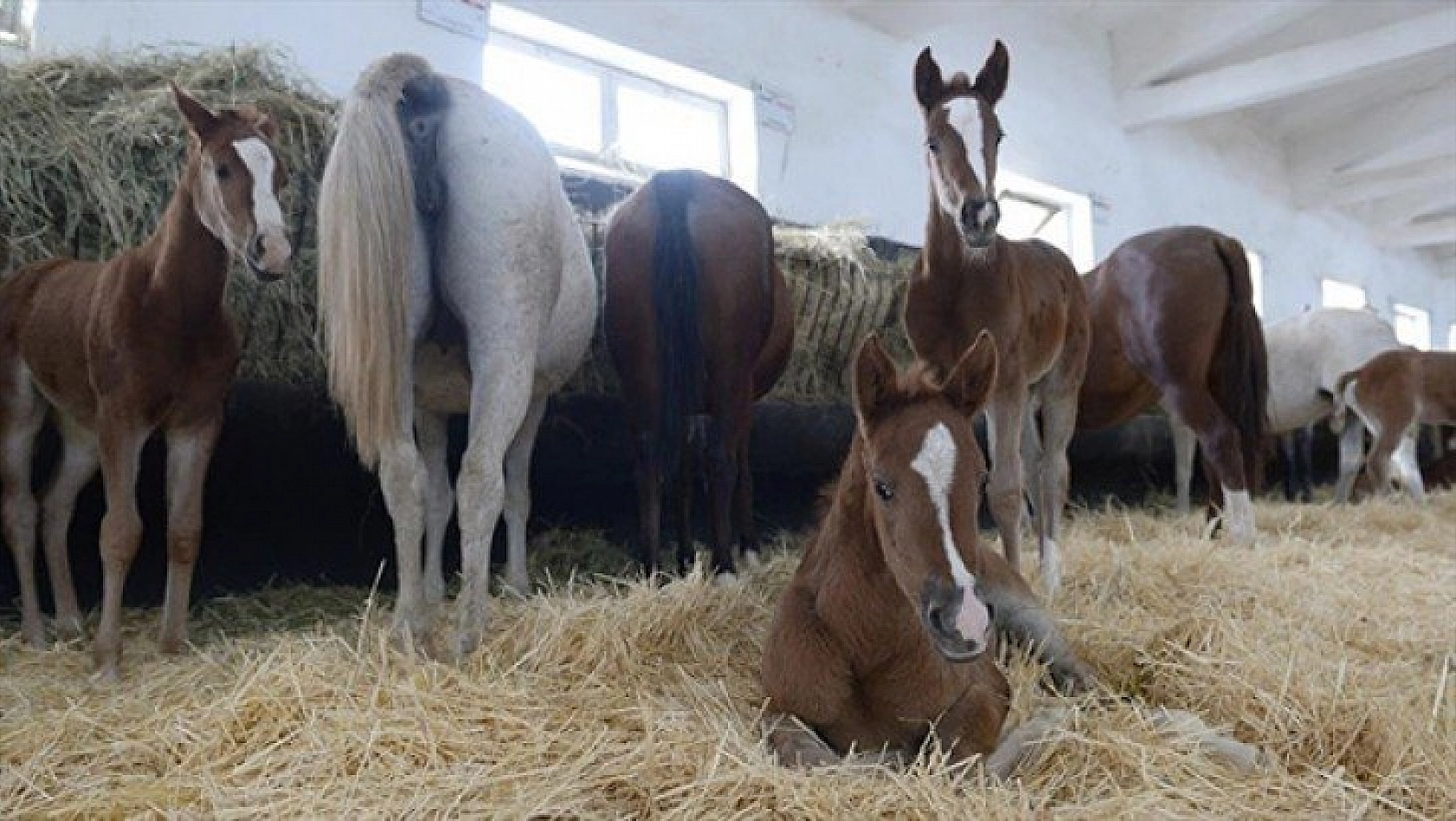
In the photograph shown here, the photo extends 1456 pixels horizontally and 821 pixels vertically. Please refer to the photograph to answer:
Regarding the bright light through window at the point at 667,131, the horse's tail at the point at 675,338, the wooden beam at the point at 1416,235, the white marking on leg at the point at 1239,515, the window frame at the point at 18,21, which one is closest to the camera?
the horse's tail at the point at 675,338

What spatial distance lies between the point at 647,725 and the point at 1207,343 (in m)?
3.46

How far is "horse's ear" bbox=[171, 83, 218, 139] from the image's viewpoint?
2271mm

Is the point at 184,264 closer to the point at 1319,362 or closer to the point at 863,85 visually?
the point at 863,85

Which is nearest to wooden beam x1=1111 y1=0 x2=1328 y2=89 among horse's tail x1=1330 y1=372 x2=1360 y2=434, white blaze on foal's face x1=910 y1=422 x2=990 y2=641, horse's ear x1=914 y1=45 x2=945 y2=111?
horse's tail x1=1330 y1=372 x2=1360 y2=434

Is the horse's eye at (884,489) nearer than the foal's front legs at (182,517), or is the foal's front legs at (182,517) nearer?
the horse's eye at (884,489)

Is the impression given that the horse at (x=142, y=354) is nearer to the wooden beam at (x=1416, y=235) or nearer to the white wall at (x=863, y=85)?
the white wall at (x=863, y=85)

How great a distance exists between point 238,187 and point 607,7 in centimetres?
388

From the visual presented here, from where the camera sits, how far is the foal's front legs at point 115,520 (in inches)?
88.7

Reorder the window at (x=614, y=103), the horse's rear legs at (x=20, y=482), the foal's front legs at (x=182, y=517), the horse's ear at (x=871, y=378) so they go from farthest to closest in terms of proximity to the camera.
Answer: the window at (x=614, y=103)
the horse's rear legs at (x=20, y=482)
the foal's front legs at (x=182, y=517)
the horse's ear at (x=871, y=378)

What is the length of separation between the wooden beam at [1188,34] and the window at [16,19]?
351 inches

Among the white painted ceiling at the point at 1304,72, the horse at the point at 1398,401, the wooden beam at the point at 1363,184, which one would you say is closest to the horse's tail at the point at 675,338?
the white painted ceiling at the point at 1304,72

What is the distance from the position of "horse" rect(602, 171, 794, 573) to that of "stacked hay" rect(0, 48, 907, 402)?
96cm

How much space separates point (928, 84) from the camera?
10.2 feet

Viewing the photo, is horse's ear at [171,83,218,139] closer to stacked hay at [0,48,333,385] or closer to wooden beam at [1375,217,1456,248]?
stacked hay at [0,48,333,385]
